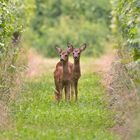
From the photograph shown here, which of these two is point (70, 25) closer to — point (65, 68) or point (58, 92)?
point (65, 68)

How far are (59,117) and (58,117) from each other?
0.02 metres

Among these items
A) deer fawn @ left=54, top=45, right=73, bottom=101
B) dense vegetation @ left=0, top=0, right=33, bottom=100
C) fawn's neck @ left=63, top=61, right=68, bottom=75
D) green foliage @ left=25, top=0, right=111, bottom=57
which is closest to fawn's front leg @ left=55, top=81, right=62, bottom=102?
deer fawn @ left=54, top=45, right=73, bottom=101

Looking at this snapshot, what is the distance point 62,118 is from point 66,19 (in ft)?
90.8

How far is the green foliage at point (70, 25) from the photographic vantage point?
39625 mm

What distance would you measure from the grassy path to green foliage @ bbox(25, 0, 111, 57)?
20374 mm

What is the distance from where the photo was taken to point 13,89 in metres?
16.1

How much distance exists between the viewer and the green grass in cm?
1180

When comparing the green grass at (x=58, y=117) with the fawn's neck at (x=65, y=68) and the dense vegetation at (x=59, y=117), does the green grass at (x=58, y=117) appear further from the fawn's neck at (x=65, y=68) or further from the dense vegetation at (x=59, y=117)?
the fawn's neck at (x=65, y=68)

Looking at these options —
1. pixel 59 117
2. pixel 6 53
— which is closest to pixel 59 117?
pixel 59 117

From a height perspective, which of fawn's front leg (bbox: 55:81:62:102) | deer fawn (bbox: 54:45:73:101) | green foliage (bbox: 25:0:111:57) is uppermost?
green foliage (bbox: 25:0:111:57)

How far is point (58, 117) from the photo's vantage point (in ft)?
45.7

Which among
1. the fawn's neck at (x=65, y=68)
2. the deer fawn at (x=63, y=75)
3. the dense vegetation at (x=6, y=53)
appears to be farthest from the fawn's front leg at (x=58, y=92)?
the dense vegetation at (x=6, y=53)

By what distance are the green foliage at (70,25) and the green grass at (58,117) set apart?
67.9ft

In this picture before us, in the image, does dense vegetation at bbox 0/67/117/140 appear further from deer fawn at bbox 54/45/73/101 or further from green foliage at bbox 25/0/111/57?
green foliage at bbox 25/0/111/57
